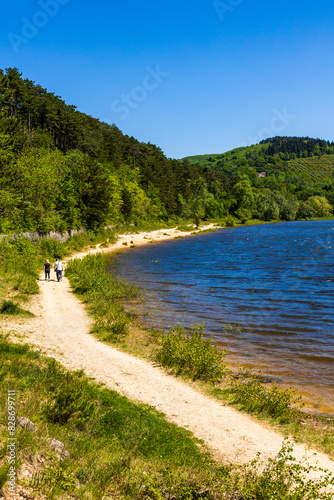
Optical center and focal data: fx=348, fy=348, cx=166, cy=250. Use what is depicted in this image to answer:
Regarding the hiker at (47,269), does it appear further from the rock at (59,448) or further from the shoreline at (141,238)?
the rock at (59,448)

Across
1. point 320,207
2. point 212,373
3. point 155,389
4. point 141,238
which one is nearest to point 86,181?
point 141,238

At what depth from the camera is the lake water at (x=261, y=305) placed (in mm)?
15263

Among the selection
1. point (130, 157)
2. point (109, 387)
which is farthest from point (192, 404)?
point (130, 157)

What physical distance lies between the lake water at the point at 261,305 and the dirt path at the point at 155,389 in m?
3.46

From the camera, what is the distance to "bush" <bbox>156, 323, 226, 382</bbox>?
14.0 meters

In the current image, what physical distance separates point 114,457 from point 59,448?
1.29 meters

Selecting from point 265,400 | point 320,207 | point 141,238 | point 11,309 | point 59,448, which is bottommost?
point 265,400

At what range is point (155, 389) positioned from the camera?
490 inches

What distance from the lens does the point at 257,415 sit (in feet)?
36.9

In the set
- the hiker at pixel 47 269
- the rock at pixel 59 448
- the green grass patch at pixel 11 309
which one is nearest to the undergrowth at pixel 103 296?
the hiker at pixel 47 269

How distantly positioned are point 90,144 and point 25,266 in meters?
60.9

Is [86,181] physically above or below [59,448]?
above

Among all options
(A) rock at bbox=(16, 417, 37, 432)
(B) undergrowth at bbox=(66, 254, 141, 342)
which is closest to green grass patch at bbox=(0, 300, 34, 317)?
(B) undergrowth at bbox=(66, 254, 141, 342)

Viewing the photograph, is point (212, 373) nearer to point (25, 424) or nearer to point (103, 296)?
point (25, 424)
